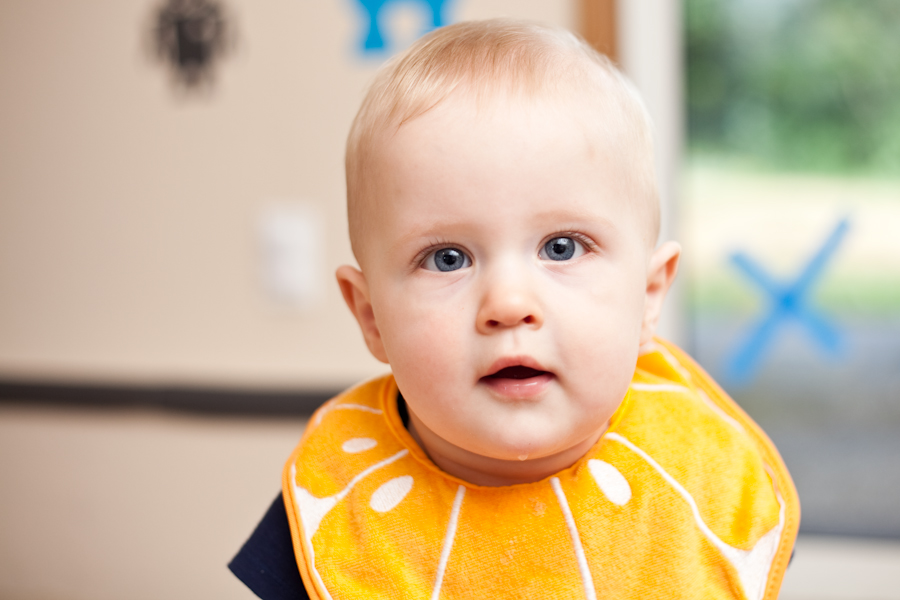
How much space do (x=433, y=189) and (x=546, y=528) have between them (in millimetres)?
305

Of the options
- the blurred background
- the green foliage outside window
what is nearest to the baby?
the blurred background

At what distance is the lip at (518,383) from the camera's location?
1.66ft


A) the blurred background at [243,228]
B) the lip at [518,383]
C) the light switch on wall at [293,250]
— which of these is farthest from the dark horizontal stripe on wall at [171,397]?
the lip at [518,383]

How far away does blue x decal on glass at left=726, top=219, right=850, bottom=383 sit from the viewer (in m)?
1.61

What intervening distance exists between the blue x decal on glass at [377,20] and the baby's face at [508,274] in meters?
1.02

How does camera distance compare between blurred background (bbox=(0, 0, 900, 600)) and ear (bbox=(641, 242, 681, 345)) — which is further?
blurred background (bbox=(0, 0, 900, 600))

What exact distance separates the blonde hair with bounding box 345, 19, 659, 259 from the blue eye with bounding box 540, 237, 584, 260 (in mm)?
83

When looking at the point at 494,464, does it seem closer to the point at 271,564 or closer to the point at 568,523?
the point at 568,523

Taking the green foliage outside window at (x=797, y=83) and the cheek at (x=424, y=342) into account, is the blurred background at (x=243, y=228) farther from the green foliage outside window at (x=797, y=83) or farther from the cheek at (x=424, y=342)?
the cheek at (x=424, y=342)

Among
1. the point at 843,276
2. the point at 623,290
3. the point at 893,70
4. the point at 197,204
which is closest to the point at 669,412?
the point at 623,290

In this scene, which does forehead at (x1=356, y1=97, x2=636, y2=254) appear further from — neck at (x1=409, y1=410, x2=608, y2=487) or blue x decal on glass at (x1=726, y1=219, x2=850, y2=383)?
blue x decal on glass at (x1=726, y1=219, x2=850, y2=383)

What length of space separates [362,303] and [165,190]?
1.22 m

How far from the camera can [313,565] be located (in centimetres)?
62

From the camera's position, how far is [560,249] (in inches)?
21.1
